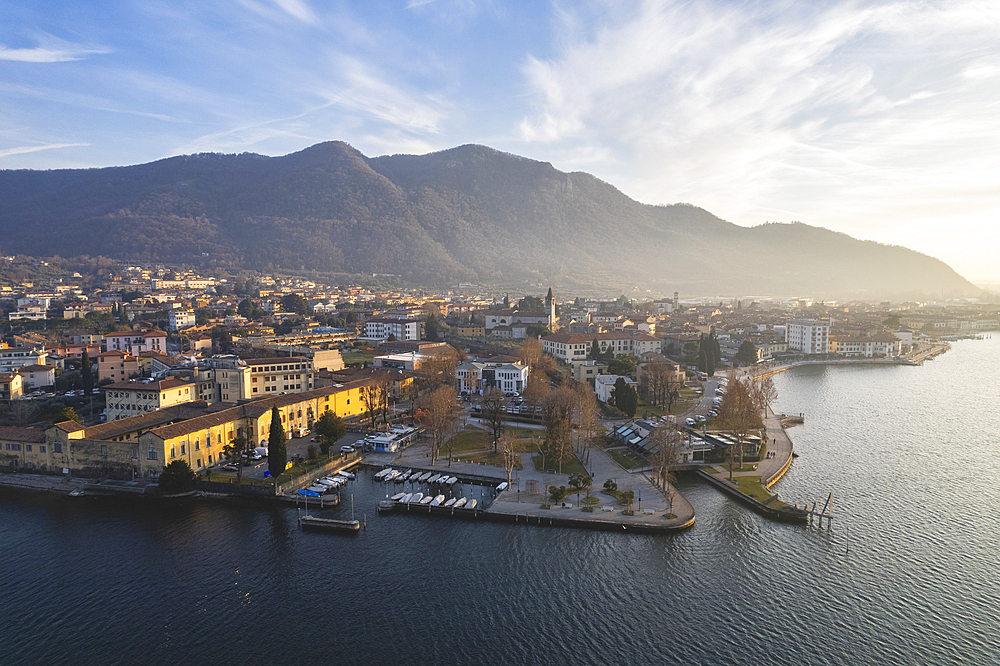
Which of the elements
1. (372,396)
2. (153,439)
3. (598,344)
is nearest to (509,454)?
(372,396)

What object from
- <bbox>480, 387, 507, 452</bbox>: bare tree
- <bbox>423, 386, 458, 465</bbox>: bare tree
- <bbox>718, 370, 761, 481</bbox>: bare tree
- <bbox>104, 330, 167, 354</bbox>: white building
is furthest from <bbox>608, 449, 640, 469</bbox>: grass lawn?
<bbox>104, 330, 167, 354</bbox>: white building

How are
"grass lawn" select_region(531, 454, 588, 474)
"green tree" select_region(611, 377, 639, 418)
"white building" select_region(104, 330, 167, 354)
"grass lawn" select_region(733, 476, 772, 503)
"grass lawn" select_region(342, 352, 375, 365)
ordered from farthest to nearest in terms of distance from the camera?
"white building" select_region(104, 330, 167, 354)
"grass lawn" select_region(342, 352, 375, 365)
"green tree" select_region(611, 377, 639, 418)
"grass lawn" select_region(531, 454, 588, 474)
"grass lawn" select_region(733, 476, 772, 503)

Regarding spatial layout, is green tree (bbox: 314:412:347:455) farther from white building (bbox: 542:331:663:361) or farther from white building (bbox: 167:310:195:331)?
white building (bbox: 167:310:195:331)

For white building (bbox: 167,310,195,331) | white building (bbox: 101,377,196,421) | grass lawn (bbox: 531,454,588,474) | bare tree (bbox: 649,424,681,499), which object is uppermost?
white building (bbox: 167,310,195,331)

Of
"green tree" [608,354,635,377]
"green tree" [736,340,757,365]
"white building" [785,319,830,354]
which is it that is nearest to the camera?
"green tree" [608,354,635,377]

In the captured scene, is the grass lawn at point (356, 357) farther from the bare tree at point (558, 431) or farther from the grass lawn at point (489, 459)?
the grass lawn at point (489, 459)
